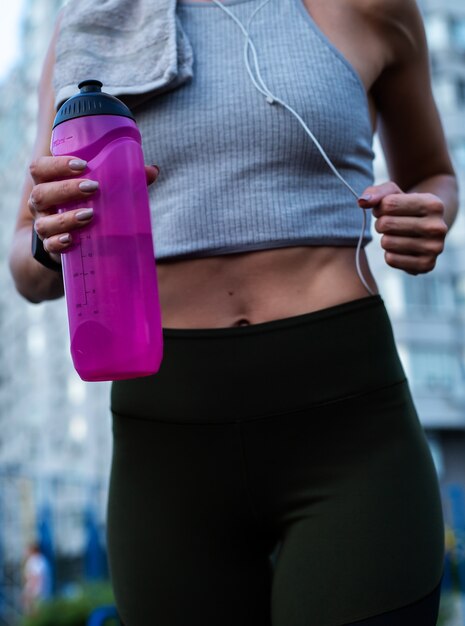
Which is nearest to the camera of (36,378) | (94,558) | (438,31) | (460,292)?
(94,558)

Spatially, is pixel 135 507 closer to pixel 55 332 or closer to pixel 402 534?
pixel 402 534

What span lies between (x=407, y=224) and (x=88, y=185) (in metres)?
0.53

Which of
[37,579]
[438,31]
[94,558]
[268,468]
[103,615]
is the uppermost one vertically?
[438,31]

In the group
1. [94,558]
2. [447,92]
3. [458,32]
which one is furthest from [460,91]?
[94,558]

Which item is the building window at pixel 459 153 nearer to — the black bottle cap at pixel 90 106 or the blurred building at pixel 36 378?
the blurred building at pixel 36 378

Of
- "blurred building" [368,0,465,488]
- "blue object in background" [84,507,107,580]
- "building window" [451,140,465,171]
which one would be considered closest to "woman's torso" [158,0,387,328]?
"blue object in background" [84,507,107,580]

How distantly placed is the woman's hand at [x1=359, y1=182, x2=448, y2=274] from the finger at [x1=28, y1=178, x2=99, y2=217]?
45 centimetres

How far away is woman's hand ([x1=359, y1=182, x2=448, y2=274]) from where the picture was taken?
4.38 feet

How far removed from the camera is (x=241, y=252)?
4.75 ft

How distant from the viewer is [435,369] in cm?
2642

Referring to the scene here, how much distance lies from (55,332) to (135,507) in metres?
43.4

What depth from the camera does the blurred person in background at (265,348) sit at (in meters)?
1.32

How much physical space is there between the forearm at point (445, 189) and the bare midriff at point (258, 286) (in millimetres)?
393

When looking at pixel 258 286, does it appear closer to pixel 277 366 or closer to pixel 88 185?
pixel 277 366
